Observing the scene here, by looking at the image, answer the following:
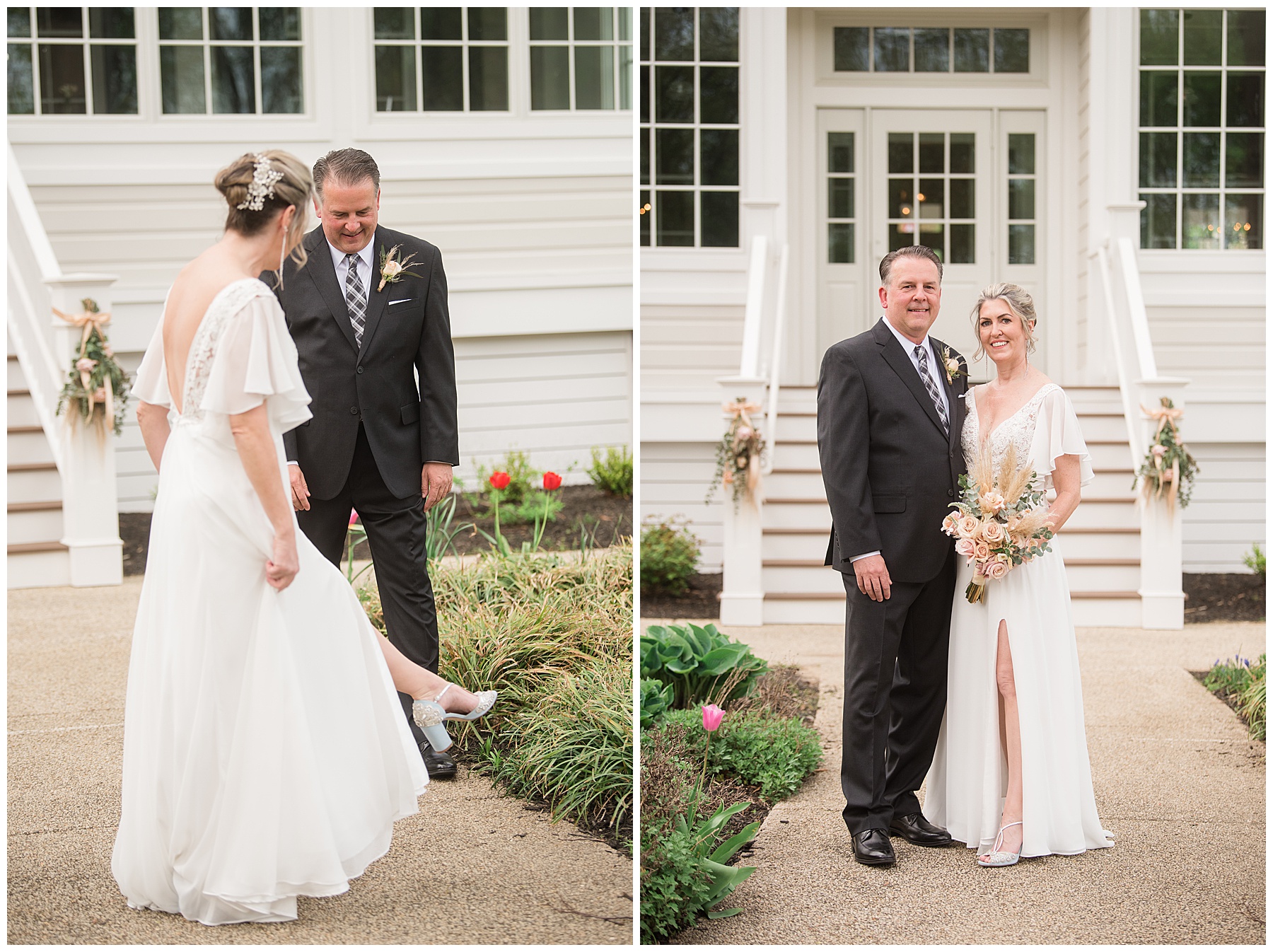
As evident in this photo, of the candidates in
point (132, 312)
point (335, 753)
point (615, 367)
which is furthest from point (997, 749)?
point (132, 312)

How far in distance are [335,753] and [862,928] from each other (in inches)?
58.2

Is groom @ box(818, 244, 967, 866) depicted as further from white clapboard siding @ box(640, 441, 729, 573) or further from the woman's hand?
white clapboard siding @ box(640, 441, 729, 573)

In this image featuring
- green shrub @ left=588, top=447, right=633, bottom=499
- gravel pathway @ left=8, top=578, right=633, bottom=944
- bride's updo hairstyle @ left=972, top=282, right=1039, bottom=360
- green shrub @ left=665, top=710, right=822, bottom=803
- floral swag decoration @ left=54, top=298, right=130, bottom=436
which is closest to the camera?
gravel pathway @ left=8, top=578, right=633, bottom=944

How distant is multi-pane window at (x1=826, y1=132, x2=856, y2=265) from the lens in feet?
30.7

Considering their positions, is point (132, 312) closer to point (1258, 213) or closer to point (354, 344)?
point (354, 344)

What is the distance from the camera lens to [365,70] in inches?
342

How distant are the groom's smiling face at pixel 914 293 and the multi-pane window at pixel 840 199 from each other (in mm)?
6007

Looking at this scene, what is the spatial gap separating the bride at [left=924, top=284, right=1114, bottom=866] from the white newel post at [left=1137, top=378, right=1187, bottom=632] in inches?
146

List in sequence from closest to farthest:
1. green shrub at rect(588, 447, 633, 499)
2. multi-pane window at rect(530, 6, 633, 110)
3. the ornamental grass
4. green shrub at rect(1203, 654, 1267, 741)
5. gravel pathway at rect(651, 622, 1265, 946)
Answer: gravel pathway at rect(651, 622, 1265, 946) < the ornamental grass < green shrub at rect(1203, 654, 1267, 741) < green shrub at rect(588, 447, 633, 499) < multi-pane window at rect(530, 6, 633, 110)

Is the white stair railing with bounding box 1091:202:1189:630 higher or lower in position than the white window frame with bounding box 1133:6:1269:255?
lower

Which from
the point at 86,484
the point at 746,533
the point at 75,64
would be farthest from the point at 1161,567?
the point at 75,64

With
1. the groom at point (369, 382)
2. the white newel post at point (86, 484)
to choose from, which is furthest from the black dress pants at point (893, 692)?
the white newel post at point (86, 484)

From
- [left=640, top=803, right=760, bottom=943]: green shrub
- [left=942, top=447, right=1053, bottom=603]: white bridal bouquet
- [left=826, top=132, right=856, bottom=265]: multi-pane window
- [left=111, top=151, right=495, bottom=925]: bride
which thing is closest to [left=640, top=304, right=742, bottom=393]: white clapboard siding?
[left=826, top=132, right=856, bottom=265]: multi-pane window

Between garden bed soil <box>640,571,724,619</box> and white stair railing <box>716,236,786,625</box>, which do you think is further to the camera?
garden bed soil <box>640,571,724,619</box>
